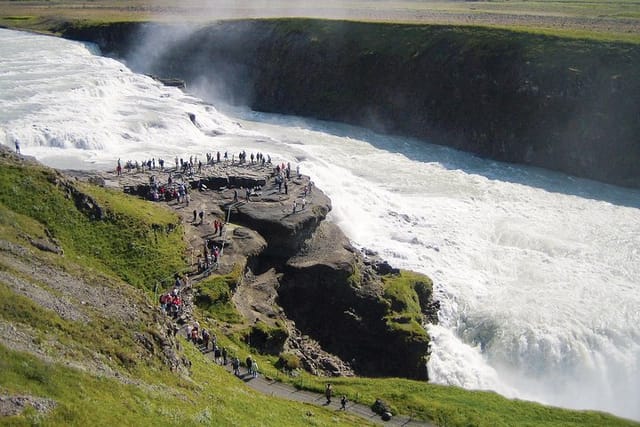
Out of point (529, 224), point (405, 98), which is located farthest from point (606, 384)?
point (405, 98)

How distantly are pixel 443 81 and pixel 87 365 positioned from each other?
74.3 m

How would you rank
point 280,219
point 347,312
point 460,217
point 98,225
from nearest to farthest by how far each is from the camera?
point 98,225
point 347,312
point 280,219
point 460,217

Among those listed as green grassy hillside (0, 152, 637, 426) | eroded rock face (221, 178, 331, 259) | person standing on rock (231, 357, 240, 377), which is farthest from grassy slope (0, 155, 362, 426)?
eroded rock face (221, 178, 331, 259)

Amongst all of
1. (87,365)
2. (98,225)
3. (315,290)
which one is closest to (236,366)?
(315,290)

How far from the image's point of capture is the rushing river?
3841cm

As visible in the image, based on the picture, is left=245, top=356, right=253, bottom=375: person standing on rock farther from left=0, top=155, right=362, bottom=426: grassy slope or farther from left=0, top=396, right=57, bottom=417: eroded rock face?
left=0, top=396, right=57, bottom=417: eroded rock face

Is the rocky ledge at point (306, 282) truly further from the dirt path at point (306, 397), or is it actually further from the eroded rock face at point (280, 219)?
the dirt path at point (306, 397)

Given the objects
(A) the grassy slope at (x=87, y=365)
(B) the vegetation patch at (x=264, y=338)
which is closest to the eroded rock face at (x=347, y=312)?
(B) the vegetation patch at (x=264, y=338)

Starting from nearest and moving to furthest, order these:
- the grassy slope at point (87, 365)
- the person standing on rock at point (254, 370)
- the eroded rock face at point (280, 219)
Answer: the grassy slope at point (87, 365), the person standing on rock at point (254, 370), the eroded rock face at point (280, 219)

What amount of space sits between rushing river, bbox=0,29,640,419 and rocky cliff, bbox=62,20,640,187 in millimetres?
4294

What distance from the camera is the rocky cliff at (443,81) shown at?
2899 inches

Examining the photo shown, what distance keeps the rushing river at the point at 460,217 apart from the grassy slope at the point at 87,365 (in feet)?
50.2

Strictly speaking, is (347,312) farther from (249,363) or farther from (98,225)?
(98,225)

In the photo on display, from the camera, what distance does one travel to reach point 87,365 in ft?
64.1
